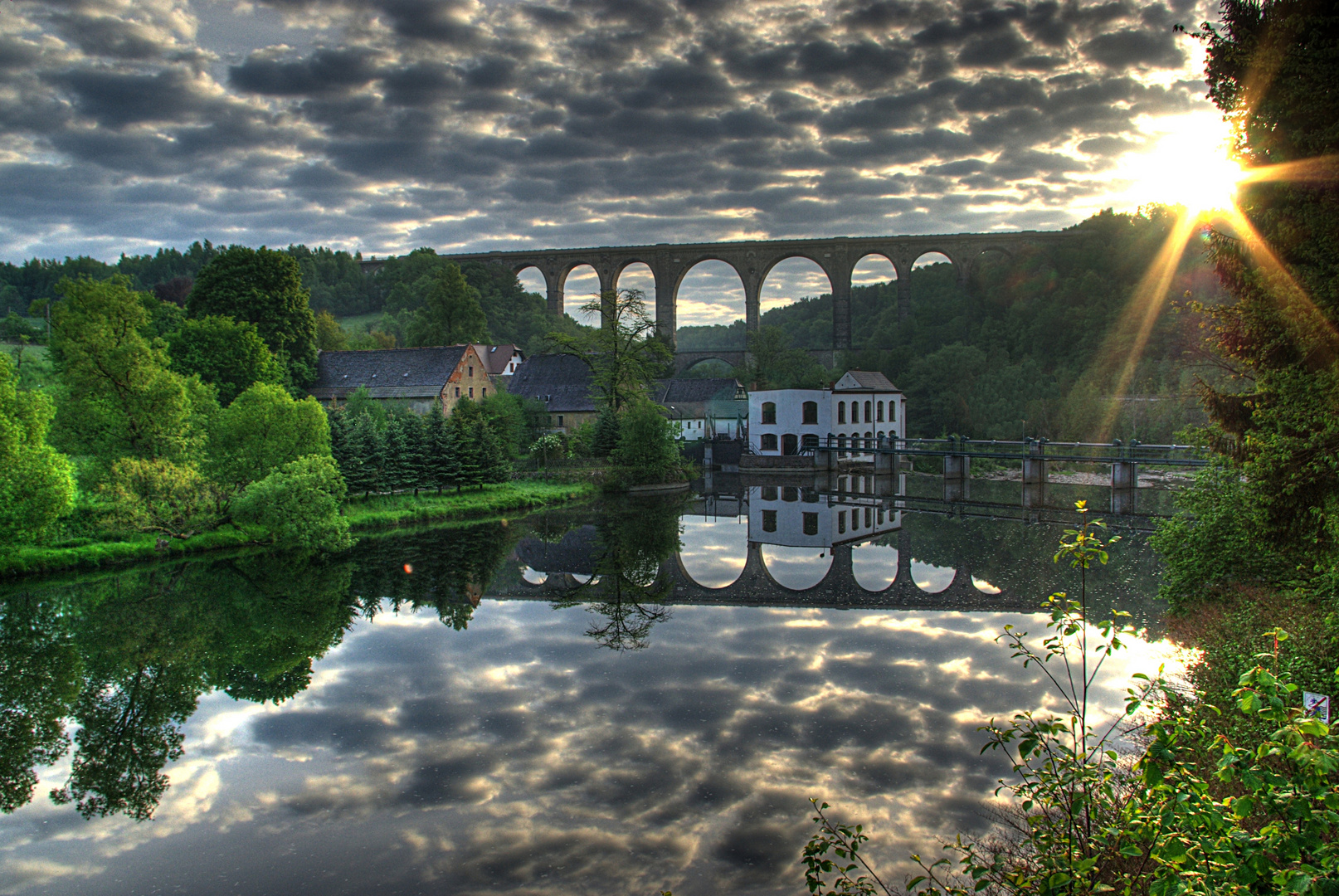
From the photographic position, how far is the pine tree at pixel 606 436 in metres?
35.2

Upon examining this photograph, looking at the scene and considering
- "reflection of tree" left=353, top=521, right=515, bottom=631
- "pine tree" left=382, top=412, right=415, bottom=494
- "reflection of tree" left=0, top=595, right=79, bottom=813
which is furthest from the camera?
"pine tree" left=382, top=412, right=415, bottom=494

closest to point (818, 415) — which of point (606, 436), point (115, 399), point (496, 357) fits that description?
point (606, 436)

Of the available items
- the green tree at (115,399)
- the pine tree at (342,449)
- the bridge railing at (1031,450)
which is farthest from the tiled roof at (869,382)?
the green tree at (115,399)

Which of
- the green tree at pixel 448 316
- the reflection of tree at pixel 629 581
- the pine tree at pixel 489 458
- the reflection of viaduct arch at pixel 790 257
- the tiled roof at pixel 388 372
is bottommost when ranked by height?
the reflection of tree at pixel 629 581

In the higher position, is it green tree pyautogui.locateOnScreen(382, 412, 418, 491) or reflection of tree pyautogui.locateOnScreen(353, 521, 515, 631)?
green tree pyautogui.locateOnScreen(382, 412, 418, 491)

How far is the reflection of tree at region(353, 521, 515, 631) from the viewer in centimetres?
1548

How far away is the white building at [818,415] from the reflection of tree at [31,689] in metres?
32.4

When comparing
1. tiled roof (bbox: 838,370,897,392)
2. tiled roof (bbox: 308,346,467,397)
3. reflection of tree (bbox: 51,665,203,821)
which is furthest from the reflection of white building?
tiled roof (bbox: 308,346,467,397)

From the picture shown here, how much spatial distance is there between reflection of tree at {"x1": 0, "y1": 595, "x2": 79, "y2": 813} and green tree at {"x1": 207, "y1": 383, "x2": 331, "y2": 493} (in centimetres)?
730

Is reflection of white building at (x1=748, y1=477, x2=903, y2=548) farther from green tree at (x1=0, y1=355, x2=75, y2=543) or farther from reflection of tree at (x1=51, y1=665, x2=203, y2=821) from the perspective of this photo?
green tree at (x1=0, y1=355, x2=75, y2=543)

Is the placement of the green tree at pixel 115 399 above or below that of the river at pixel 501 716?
above

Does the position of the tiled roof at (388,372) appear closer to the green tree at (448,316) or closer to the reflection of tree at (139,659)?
the green tree at (448,316)

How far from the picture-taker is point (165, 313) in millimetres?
42062

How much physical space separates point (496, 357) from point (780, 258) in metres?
25.8
